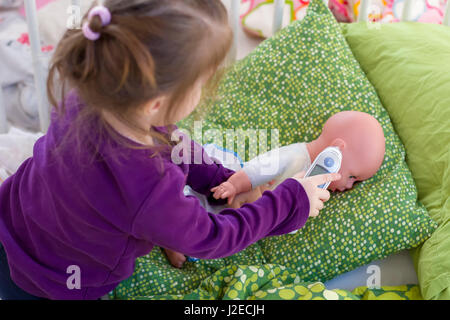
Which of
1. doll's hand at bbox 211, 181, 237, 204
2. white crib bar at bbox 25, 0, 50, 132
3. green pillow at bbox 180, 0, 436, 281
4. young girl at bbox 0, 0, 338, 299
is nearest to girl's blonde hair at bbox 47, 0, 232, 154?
young girl at bbox 0, 0, 338, 299

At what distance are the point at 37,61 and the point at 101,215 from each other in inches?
23.1

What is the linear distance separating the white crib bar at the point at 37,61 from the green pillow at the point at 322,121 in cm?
34

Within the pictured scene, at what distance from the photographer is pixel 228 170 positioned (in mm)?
956

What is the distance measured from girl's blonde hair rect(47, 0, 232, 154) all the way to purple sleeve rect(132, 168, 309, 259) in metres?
0.11

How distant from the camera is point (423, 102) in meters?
1.00

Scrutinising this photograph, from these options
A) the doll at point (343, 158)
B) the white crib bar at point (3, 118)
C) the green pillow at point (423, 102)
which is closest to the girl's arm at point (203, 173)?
the doll at point (343, 158)

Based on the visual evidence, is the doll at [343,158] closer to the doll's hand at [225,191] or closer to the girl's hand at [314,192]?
the doll's hand at [225,191]

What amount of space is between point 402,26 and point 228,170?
1.86 feet

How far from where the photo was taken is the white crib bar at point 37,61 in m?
1.04

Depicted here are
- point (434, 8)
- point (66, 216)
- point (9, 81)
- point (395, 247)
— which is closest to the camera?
point (66, 216)

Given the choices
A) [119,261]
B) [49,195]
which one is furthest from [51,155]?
[119,261]

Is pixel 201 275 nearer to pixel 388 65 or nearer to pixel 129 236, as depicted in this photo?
pixel 129 236

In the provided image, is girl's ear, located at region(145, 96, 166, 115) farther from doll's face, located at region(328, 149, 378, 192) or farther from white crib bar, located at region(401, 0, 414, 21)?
white crib bar, located at region(401, 0, 414, 21)

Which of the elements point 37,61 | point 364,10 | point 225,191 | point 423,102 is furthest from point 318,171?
point 37,61
